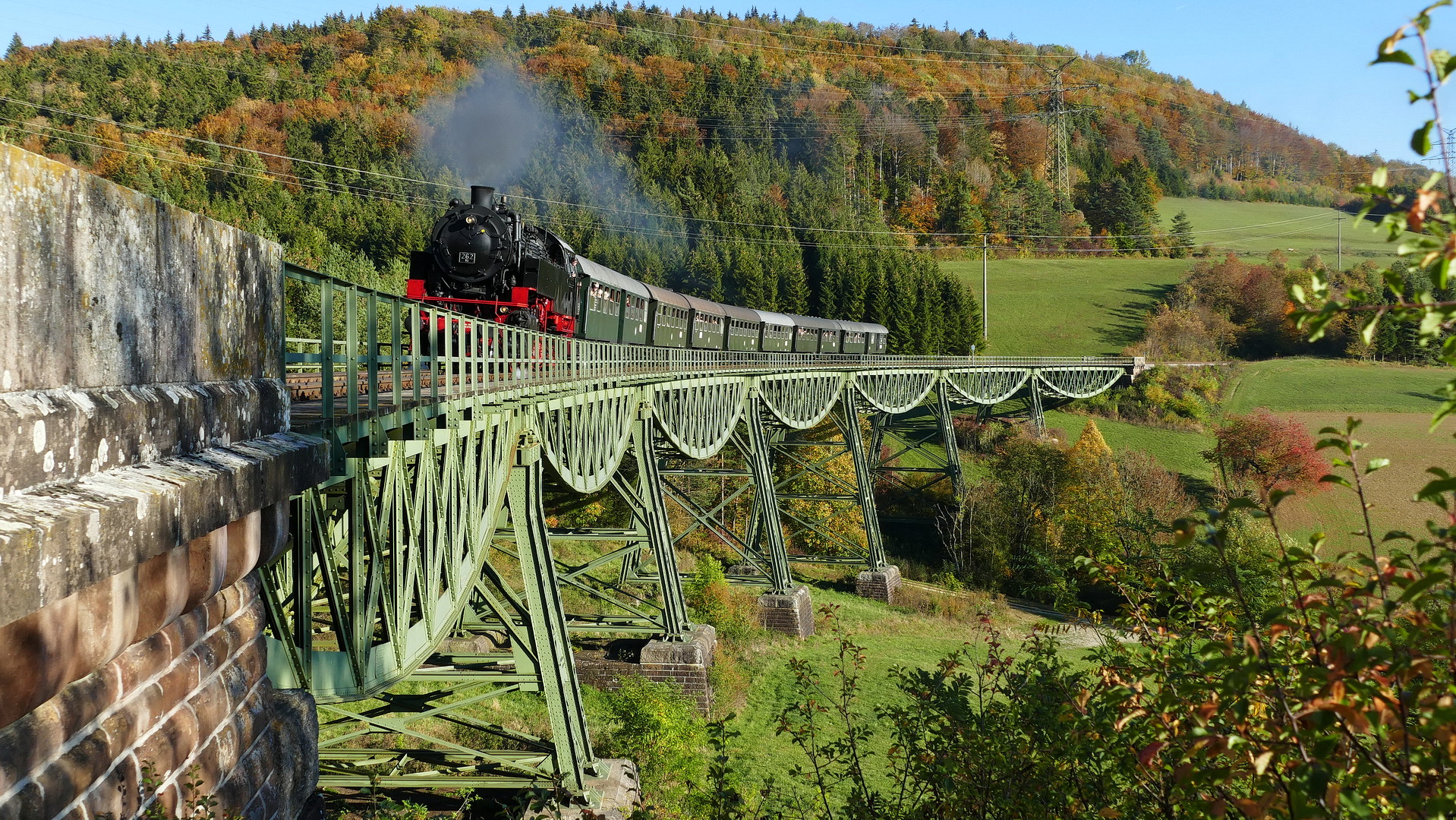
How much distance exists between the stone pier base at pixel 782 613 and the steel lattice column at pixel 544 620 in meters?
14.2

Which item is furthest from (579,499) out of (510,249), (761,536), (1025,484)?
(1025,484)

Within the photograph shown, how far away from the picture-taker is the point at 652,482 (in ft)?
61.5

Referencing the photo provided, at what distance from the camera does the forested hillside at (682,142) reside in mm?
58625

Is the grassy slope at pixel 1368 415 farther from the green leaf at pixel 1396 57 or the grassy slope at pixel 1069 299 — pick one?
the green leaf at pixel 1396 57

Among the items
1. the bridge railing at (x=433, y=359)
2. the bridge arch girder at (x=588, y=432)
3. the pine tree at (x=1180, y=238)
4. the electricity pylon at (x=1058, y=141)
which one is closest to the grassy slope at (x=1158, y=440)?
the bridge railing at (x=433, y=359)

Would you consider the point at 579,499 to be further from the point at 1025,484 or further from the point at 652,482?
the point at 1025,484

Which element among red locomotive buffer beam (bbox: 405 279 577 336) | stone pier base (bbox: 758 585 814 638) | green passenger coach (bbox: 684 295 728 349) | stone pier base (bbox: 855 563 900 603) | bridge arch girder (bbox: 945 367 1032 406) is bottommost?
stone pier base (bbox: 855 563 900 603)

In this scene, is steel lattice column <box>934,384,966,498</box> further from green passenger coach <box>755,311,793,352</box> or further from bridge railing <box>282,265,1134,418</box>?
green passenger coach <box>755,311,793,352</box>

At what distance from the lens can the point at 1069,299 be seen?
A: 266 feet

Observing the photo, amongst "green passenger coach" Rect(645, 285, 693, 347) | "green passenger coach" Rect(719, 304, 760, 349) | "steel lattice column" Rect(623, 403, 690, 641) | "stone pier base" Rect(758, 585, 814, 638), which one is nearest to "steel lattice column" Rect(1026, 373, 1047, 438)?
"green passenger coach" Rect(719, 304, 760, 349)

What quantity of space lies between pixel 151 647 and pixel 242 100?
73.9 metres

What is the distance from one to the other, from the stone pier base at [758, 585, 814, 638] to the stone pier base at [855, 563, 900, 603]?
6.33 m

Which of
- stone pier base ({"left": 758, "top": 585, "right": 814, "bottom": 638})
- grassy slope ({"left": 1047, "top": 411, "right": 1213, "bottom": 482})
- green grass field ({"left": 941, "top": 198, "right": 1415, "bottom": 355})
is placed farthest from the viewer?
green grass field ({"left": 941, "top": 198, "right": 1415, "bottom": 355})

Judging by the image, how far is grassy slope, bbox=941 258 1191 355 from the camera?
72062 millimetres
